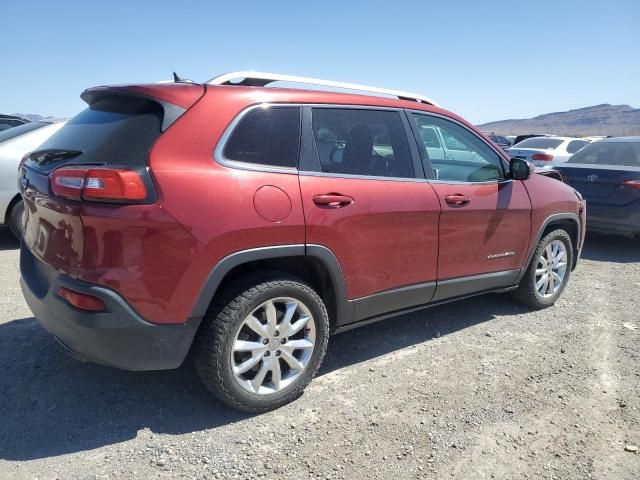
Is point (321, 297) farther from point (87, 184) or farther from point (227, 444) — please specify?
point (87, 184)

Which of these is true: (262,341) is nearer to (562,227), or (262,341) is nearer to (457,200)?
(457,200)

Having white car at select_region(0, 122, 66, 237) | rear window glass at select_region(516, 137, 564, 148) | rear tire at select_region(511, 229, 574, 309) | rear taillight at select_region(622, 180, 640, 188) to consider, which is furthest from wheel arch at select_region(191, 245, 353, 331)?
rear window glass at select_region(516, 137, 564, 148)

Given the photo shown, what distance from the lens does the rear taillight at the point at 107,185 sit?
7.39 feet

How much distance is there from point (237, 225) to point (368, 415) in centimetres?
131

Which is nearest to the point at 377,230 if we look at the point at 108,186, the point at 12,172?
the point at 108,186

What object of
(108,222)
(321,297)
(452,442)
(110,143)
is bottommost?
(452,442)

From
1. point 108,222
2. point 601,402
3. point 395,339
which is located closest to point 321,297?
point 395,339

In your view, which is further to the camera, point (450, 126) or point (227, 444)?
point (450, 126)

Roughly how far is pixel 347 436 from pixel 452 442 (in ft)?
1.79

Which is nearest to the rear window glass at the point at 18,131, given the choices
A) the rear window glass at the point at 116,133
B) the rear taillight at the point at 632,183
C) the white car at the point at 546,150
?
the rear window glass at the point at 116,133

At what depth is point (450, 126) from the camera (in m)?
3.80

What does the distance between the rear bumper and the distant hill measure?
14395cm

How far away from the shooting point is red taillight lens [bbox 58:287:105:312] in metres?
2.29

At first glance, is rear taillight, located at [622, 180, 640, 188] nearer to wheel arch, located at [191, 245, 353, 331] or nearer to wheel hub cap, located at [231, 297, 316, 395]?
wheel arch, located at [191, 245, 353, 331]
